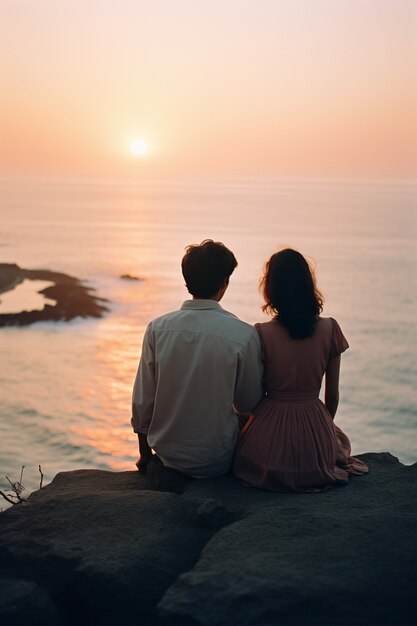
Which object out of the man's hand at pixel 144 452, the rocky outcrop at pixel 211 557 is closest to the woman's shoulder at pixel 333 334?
the rocky outcrop at pixel 211 557

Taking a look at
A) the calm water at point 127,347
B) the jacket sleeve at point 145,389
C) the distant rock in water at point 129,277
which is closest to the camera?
the jacket sleeve at point 145,389

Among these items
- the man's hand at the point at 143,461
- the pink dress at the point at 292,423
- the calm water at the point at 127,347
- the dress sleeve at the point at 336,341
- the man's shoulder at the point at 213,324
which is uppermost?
the man's shoulder at the point at 213,324

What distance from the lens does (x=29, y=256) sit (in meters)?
88.6

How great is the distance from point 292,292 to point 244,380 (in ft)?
2.07

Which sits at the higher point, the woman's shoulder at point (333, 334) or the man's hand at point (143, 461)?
the woman's shoulder at point (333, 334)

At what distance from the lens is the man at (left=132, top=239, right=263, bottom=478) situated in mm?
4672

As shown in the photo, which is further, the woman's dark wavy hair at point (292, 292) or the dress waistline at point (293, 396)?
the dress waistline at point (293, 396)

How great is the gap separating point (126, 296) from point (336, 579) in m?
62.1

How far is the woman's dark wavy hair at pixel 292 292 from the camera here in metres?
4.55

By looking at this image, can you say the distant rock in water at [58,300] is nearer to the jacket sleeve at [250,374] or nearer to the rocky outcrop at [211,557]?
the jacket sleeve at [250,374]

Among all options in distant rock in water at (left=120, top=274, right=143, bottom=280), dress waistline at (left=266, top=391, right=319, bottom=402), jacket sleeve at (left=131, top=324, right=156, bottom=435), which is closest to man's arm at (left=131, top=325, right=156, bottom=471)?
jacket sleeve at (left=131, top=324, right=156, bottom=435)

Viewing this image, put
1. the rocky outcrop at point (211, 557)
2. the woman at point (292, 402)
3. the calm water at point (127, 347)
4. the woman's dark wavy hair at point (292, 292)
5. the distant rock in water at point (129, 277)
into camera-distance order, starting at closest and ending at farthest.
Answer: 1. the rocky outcrop at point (211, 557)
2. the woman's dark wavy hair at point (292, 292)
3. the woman at point (292, 402)
4. the calm water at point (127, 347)
5. the distant rock in water at point (129, 277)

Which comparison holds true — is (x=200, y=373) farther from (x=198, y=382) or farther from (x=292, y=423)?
(x=292, y=423)

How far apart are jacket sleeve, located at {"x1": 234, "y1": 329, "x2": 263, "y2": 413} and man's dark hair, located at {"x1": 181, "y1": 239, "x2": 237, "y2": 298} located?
1.29 feet
